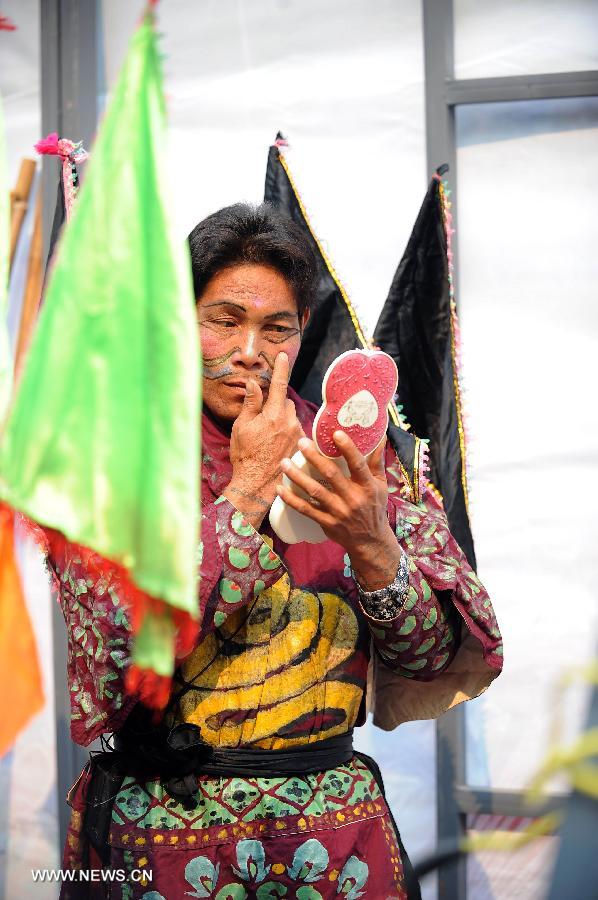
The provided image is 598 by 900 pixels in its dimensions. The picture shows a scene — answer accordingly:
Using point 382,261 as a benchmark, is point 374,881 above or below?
below

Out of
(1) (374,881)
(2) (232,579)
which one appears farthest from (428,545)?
(1) (374,881)

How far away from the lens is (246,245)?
76.2 inches

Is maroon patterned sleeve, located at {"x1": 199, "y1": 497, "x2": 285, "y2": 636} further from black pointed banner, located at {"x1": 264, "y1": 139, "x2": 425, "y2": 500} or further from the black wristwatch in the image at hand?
black pointed banner, located at {"x1": 264, "y1": 139, "x2": 425, "y2": 500}

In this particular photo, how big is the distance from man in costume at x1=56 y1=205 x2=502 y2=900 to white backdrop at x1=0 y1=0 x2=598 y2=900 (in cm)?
92

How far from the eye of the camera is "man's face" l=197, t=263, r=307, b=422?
1.85 m

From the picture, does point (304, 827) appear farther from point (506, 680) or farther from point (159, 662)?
point (506, 680)

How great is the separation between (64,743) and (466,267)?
1680mm

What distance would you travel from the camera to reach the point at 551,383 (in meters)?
2.81

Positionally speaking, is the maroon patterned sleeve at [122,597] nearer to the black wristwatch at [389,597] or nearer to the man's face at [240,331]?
the black wristwatch at [389,597]

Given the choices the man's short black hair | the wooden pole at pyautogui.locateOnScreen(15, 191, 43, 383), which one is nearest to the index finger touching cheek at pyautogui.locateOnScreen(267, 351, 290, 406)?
the man's short black hair

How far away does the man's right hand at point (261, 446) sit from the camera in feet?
5.34

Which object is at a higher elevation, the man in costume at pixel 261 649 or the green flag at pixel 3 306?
the green flag at pixel 3 306

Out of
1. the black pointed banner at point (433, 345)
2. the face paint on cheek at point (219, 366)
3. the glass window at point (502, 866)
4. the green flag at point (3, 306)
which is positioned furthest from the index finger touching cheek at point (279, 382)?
the glass window at point (502, 866)

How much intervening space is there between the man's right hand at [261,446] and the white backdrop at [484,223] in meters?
1.06
